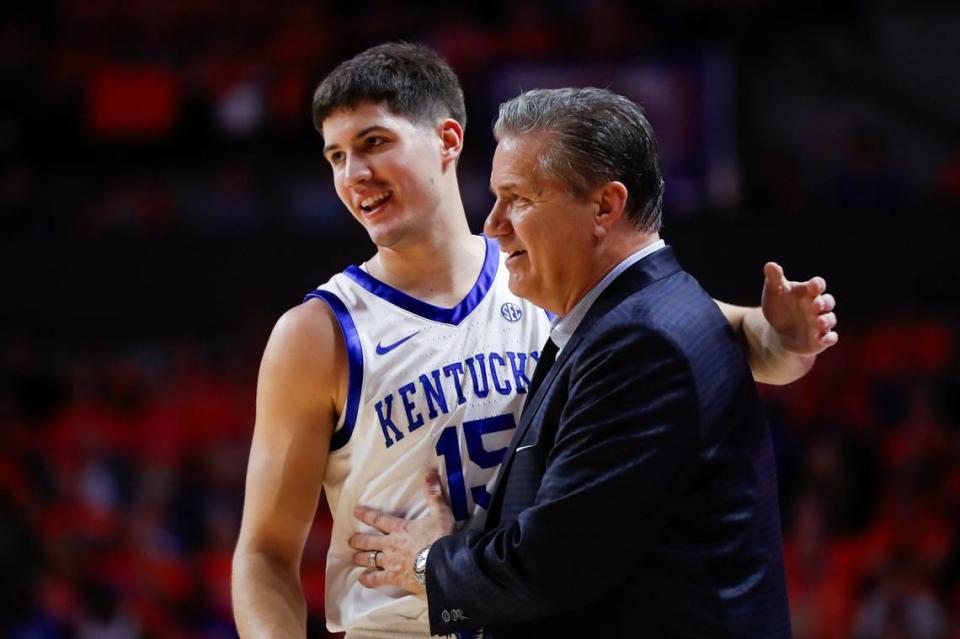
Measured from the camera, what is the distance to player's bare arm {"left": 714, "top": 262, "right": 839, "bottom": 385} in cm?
298

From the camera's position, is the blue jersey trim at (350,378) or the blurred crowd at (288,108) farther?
the blurred crowd at (288,108)

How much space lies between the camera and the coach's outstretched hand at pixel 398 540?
9.93 feet

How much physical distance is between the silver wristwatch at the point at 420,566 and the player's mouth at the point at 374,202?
90cm

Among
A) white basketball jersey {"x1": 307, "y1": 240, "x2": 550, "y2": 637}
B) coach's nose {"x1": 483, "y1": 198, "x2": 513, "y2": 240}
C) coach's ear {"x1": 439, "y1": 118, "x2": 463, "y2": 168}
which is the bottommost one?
white basketball jersey {"x1": 307, "y1": 240, "x2": 550, "y2": 637}

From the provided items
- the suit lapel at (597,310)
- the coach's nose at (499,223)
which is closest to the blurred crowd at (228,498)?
the suit lapel at (597,310)

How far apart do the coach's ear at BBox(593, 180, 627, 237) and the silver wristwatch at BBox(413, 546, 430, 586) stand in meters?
0.80

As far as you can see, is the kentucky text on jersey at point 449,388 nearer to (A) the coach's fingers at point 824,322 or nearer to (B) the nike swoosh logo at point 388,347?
(B) the nike swoosh logo at point 388,347

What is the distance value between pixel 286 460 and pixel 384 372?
320mm

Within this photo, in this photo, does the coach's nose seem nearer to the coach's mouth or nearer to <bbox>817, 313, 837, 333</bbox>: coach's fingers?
the coach's mouth

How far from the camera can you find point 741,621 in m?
2.68

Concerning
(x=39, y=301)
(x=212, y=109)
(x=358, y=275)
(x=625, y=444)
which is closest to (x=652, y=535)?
(x=625, y=444)

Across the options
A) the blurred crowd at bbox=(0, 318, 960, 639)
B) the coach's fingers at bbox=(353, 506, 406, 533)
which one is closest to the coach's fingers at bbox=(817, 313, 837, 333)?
the coach's fingers at bbox=(353, 506, 406, 533)

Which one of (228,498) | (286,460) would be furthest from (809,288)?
(228,498)

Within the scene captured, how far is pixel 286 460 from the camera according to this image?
3.21m
